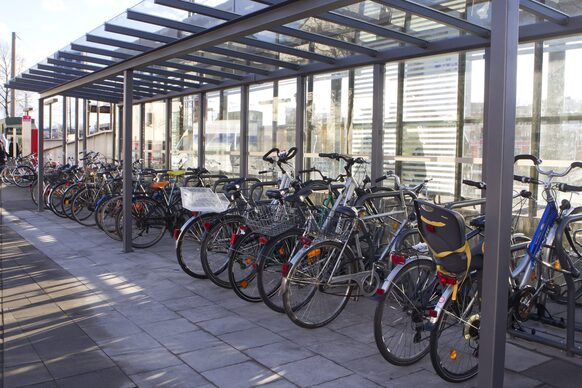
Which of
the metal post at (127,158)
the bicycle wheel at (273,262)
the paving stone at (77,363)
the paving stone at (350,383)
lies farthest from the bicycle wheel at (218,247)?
the paving stone at (350,383)

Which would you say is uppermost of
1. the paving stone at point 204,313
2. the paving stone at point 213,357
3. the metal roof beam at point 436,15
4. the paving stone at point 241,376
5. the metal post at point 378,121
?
the metal roof beam at point 436,15

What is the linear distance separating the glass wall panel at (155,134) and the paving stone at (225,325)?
757cm

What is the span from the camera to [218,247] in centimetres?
512

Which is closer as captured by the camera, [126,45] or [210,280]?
[210,280]

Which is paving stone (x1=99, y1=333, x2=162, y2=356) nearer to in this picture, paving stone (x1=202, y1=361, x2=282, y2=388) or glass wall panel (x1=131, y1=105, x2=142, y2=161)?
paving stone (x1=202, y1=361, x2=282, y2=388)

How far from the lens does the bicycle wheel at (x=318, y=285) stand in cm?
397

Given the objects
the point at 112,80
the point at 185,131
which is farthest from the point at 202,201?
the point at 185,131

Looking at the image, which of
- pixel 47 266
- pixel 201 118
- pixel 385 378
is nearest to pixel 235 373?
pixel 385 378

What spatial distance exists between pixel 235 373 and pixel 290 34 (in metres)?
3.22

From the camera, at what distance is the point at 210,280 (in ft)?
17.6

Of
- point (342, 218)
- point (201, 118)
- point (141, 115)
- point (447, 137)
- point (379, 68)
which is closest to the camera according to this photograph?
point (342, 218)

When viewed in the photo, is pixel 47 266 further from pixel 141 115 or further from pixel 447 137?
pixel 141 115

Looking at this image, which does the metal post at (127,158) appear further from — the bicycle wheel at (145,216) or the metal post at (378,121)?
the metal post at (378,121)

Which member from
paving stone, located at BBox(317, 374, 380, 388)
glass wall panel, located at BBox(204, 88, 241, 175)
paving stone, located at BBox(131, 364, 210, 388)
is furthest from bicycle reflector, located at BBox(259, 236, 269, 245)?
glass wall panel, located at BBox(204, 88, 241, 175)
